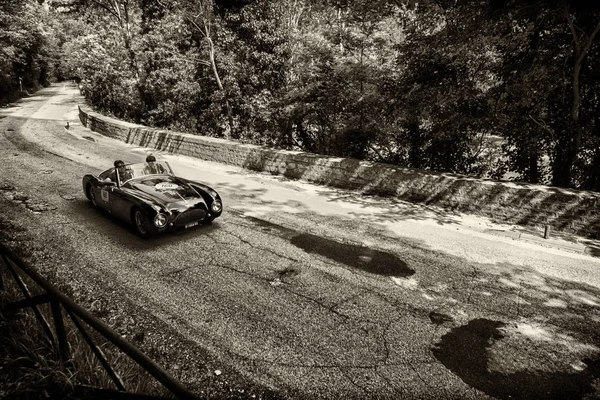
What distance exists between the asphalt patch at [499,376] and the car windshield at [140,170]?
6.39 m

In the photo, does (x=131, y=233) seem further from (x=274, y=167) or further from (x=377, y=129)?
(x=377, y=129)

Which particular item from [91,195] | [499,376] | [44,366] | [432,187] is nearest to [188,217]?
[91,195]

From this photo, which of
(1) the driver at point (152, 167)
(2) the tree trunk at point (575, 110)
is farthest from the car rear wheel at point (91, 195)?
(2) the tree trunk at point (575, 110)

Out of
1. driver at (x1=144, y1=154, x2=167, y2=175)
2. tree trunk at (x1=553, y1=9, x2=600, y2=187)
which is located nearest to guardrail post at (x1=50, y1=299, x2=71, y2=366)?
driver at (x1=144, y1=154, x2=167, y2=175)

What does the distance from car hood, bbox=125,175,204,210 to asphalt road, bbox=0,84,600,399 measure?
0.63m

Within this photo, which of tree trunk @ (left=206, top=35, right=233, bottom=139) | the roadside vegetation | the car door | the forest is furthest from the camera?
tree trunk @ (left=206, top=35, right=233, bottom=139)

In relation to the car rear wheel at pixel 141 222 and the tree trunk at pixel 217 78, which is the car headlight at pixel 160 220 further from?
the tree trunk at pixel 217 78

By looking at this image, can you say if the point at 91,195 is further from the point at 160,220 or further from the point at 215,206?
the point at 215,206

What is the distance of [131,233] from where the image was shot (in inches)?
258

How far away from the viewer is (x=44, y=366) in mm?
2893

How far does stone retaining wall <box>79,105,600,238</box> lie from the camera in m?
6.76

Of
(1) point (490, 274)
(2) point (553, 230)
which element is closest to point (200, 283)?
(1) point (490, 274)

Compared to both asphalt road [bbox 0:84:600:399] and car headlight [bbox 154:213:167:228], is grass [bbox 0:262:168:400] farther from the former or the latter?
car headlight [bbox 154:213:167:228]

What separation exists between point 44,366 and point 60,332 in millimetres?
397
